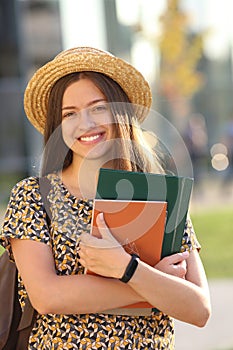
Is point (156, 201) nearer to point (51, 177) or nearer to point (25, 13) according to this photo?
point (51, 177)

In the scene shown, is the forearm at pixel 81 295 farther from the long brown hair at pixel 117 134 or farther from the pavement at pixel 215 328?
the pavement at pixel 215 328

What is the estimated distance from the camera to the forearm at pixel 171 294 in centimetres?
271

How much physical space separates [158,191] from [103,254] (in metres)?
0.26

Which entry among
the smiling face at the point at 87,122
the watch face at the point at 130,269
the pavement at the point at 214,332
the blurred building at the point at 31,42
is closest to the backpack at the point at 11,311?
the smiling face at the point at 87,122

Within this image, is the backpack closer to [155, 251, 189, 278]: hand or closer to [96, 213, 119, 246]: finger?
[96, 213, 119, 246]: finger

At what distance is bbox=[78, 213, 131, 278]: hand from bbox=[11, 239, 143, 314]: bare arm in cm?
5

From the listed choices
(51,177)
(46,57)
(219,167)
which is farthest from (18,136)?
(51,177)

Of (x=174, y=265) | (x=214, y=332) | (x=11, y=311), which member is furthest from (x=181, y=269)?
(x=214, y=332)

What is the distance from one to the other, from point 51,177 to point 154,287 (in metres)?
0.55

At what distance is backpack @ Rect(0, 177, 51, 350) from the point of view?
2994 mm

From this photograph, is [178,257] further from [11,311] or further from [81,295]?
[11,311]

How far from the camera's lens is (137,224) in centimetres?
278

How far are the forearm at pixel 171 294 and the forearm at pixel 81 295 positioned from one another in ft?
0.23

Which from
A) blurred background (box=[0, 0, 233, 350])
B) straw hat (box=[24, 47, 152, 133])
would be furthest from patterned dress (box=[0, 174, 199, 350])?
blurred background (box=[0, 0, 233, 350])
